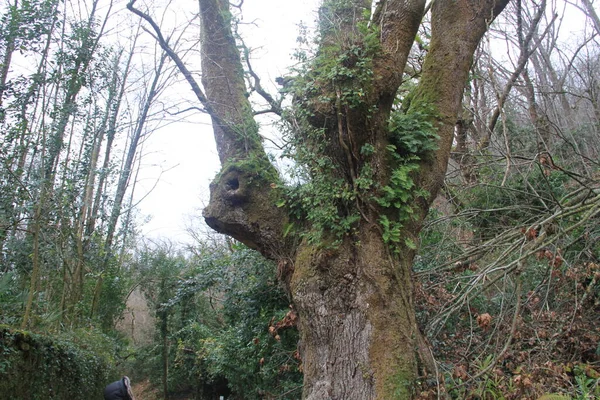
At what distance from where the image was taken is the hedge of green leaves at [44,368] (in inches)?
204

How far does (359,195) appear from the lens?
158 inches

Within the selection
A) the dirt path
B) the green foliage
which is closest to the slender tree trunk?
the green foliage

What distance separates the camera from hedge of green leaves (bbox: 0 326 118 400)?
5172 mm

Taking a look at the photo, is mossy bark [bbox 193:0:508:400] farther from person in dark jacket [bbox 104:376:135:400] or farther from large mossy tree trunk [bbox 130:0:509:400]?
person in dark jacket [bbox 104:376:135:400]

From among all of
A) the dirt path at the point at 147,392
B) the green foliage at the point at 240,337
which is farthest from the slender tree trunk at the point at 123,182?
the dirt path at the point at 147,392

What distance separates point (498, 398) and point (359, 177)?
2298mm

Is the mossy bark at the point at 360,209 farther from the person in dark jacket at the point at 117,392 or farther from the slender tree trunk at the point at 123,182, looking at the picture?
the slender tree trunk at the point at 123,182

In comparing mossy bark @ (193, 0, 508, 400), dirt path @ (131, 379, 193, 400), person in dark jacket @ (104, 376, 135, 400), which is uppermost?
mossy bark @ (193, 0, 508, 400)

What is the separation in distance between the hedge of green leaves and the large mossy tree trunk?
308 cm

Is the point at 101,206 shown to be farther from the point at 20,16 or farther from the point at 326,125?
the point at 326,125

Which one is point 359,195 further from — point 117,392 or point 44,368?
point 44,368

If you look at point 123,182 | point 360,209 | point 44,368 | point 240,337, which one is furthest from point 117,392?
point 123,182

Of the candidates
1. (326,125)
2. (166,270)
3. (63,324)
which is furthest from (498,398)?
(166,270)

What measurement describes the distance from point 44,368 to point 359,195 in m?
5.41
